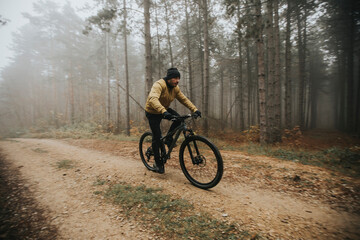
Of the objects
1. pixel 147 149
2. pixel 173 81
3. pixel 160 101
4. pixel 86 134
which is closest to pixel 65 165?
pixel 147 149

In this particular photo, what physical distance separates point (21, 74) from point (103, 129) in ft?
113

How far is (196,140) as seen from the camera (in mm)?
3225

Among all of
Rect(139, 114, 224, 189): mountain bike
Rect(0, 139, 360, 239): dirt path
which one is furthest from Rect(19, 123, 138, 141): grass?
Rect(139, 114, 224, 189): mountain bike

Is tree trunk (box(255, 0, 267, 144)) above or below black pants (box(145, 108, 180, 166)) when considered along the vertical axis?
above

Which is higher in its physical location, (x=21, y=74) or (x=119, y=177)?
(x=21, y=74)

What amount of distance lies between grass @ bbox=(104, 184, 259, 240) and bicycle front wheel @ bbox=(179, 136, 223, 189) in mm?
722

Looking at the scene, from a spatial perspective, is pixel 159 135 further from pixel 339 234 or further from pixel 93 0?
pixel 93 0

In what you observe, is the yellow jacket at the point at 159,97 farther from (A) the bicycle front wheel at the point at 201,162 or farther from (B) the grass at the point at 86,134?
(B) the grass at the point at 86,134

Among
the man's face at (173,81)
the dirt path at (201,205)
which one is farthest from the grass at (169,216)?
the man's face at (173,81)

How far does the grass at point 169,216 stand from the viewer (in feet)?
6.53

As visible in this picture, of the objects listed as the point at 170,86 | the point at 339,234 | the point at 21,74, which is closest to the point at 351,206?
the point at 339,234

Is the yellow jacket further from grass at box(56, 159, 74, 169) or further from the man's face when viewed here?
grass at box(56, 159, 74, 169)

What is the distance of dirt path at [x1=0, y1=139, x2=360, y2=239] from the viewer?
6.80ft

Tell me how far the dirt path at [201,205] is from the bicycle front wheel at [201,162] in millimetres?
213
